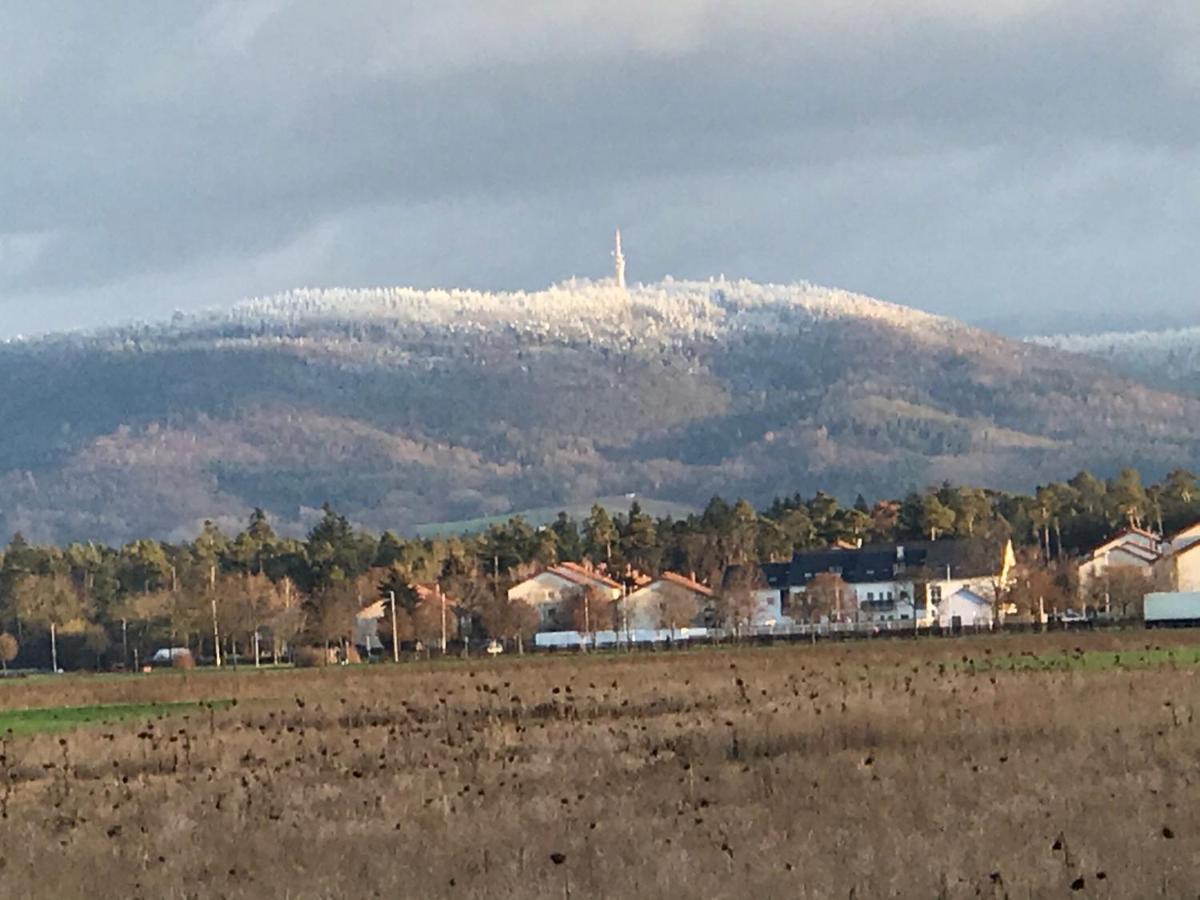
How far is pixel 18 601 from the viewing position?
171 metres

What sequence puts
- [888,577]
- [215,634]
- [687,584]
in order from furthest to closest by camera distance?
[888,577] < [687,584] < [215,634]

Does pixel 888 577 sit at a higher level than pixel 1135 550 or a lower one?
lower

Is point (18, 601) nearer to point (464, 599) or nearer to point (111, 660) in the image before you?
point (111, 660)

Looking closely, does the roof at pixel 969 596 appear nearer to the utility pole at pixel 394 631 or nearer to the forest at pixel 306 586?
the forest at pixel 306 586

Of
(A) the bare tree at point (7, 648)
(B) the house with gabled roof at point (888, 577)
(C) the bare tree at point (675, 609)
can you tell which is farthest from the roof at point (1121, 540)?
(A) the bare tree at point (7, 648)

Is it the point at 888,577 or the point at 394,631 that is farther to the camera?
the point at 888,577

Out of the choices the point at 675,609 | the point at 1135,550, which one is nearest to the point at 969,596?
the point at 1135,550

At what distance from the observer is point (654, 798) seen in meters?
27.6

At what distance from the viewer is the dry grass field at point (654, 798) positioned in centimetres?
2175

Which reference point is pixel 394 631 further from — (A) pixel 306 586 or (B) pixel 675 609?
(A) pixel 306 586

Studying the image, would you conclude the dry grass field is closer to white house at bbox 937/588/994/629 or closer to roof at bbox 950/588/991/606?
white house at bbox 937/588/994/629

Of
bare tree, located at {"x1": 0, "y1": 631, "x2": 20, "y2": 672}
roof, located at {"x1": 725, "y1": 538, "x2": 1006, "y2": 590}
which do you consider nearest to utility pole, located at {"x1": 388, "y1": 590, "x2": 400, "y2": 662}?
bare tree, located at {"x1": 0, "y1": 631, "x2": 20, "y2": 672}

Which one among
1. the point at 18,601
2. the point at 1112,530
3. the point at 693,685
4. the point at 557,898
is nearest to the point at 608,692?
the point at 693,685

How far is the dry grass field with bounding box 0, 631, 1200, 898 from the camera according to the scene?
71.4 feet
